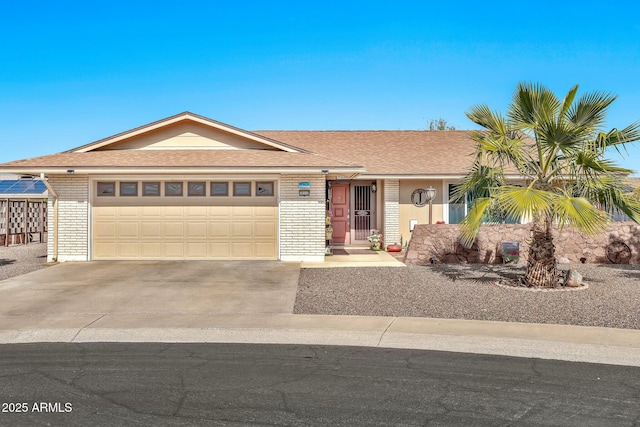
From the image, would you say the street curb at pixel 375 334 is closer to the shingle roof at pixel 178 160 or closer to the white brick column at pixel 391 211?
the shingle roof at pixel 178 160

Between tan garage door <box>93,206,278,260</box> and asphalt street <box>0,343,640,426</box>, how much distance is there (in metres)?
8.69

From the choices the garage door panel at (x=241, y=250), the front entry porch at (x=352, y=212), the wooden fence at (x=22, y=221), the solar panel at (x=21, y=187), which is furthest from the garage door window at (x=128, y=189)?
the solar panel at (x=21, y=187)

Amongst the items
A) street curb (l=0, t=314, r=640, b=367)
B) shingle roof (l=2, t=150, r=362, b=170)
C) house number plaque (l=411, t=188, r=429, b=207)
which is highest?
shingle roof (l=2, t=150, r=362, b=170)

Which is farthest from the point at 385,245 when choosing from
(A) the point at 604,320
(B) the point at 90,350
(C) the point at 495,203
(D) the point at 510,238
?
(B) the point at 90,350

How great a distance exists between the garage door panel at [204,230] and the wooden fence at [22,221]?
9607 millimetres

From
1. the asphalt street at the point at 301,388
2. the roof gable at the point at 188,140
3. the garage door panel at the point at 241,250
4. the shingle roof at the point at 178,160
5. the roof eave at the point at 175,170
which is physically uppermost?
the roof gable at the point at 188,140

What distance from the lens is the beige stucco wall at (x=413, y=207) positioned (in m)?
20.0

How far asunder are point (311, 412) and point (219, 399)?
91cm

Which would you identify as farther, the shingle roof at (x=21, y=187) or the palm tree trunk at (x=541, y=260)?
the shingle roof at (x=21, y=187)

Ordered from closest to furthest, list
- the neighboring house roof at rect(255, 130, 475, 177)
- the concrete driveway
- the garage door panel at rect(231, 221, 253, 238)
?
the concrete driveway < the garage door panel at rect(231, 221, 253, 238) < the neighboring house roof at rect(255, 130, 475, 177)

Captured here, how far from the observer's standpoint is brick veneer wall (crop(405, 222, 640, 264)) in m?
16.1

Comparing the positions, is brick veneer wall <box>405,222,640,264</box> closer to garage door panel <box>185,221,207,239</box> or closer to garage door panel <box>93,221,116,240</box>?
garage door panel <box>185,221,207,239</box>

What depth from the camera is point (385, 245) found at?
19.9 metres

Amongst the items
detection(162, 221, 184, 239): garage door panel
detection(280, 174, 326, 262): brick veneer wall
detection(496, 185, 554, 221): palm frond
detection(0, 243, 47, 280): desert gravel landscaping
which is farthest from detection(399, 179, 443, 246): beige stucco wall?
detection(0, 243, 47, 280): desert gravel landscaping
